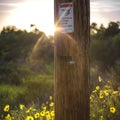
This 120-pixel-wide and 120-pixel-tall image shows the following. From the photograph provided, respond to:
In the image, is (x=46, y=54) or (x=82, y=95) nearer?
(x=82, y=95)

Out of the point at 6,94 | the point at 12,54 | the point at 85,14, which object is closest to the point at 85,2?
the point at 85,14

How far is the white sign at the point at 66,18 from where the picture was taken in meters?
4.04

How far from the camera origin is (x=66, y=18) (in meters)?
4.05

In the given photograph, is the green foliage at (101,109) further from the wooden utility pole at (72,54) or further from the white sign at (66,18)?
the white sign at (66,18)

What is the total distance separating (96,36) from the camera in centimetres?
3086

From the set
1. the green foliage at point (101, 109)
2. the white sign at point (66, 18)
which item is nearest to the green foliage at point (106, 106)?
the green foliage at point (101, 109)

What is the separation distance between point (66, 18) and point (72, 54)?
324mm

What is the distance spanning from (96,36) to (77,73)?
26.9m

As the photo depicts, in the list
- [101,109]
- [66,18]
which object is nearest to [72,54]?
[66,18]

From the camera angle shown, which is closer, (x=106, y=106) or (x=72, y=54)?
(x=72, y=54)

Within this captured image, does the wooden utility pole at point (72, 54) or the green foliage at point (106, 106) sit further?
the green foliage at point (106, 106)

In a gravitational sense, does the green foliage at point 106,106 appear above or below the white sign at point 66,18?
below

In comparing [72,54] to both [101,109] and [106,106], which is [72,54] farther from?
[106,106]

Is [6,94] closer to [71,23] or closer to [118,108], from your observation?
[118,108]
